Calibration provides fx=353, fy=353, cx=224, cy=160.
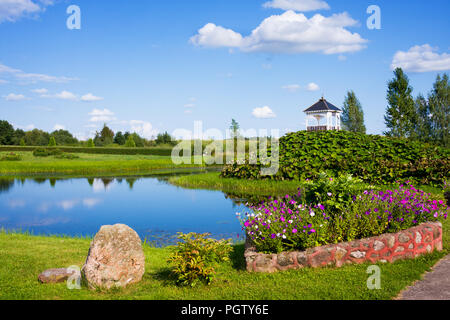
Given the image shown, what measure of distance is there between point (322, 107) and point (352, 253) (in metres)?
16.6

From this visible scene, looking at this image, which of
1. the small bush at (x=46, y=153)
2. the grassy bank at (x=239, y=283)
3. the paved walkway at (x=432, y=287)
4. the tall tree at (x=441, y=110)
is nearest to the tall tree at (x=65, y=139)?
the small bush at (x=46, y=153)

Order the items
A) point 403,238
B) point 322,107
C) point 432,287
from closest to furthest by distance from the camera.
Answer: point 432,287 → point 403,238 → point 322,107

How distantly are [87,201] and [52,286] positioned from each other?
11.2m

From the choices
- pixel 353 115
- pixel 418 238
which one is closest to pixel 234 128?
pixel 353 115

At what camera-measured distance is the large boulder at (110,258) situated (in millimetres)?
5258

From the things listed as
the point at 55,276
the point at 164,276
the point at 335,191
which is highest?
the point at 335,191

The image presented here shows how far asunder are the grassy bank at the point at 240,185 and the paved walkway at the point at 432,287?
1112 cm

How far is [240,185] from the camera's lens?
19.1 meters

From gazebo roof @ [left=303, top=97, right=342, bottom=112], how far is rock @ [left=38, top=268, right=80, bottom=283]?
18.3m

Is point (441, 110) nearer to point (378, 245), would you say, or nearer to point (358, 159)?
point (358, 159)

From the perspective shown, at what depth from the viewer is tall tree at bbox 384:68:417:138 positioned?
3612cm

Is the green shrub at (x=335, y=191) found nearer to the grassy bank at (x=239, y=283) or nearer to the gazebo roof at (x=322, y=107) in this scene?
the grassy bank at (x=239, y=283)

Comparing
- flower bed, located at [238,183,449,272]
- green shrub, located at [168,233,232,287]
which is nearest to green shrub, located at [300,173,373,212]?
flower bed, located at [238,183,449,272]
